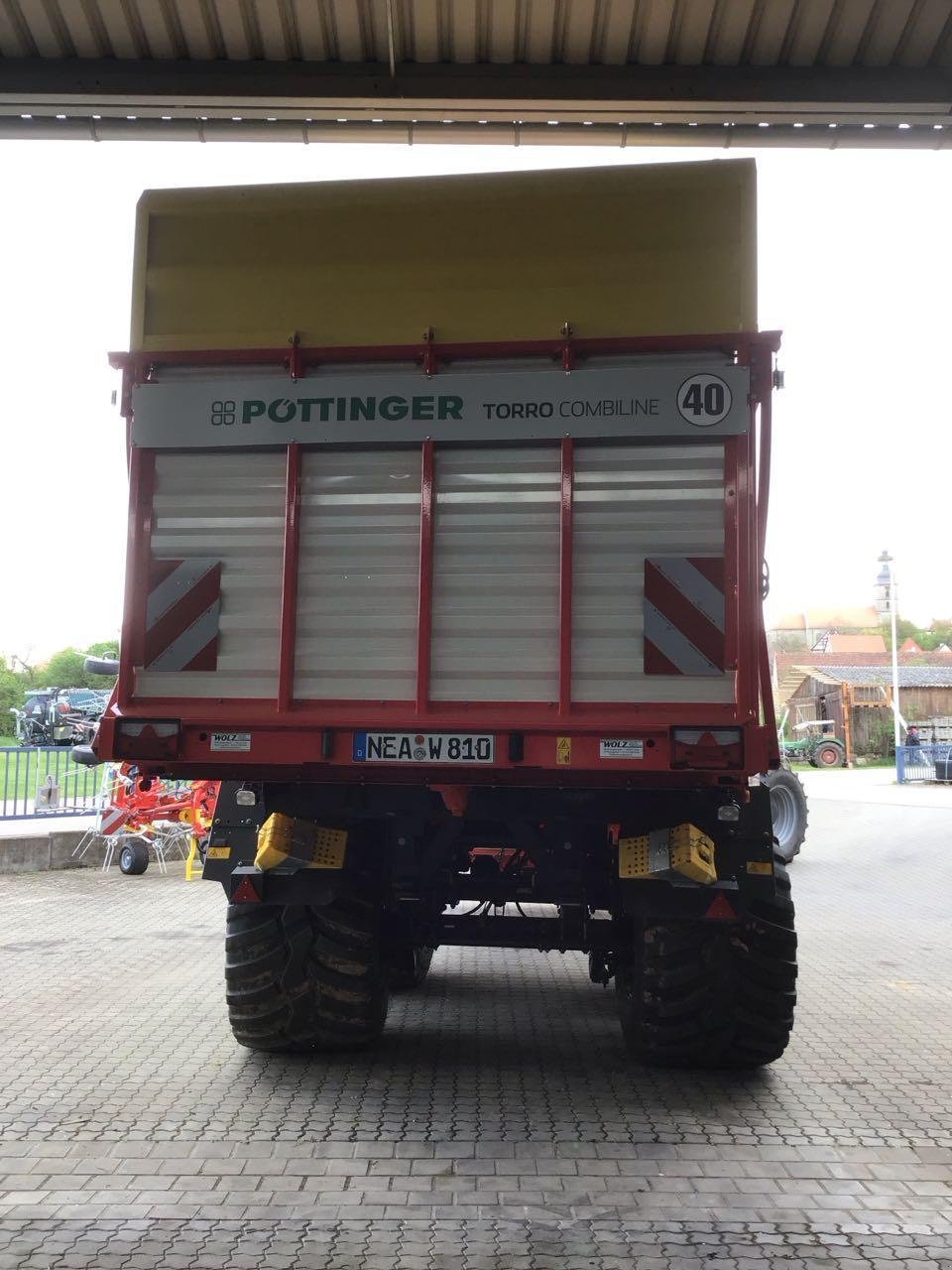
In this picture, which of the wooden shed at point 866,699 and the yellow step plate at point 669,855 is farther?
the wooden shed at point 866,699

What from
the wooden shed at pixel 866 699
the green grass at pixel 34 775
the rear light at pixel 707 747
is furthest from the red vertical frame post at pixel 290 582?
the wooden shed at pixel 866 699

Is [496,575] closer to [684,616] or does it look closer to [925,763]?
[684,616]

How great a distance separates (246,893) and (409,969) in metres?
2.09

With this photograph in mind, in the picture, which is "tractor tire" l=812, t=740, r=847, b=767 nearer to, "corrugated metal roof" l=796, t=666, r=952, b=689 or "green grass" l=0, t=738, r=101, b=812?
"corrugated metal roof" l=796, t=666, r=952, b=689

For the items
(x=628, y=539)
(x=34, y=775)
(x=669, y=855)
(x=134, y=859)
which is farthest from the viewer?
(x=34, y=775)

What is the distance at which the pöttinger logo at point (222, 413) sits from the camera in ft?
15.8

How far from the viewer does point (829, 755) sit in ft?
124

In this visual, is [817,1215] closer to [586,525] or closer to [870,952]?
[586,525]

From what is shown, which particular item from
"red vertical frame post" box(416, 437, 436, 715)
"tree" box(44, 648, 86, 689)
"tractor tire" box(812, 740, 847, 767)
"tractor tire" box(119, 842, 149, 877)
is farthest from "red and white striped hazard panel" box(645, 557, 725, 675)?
"tree" box(44, 648, 86, 689)

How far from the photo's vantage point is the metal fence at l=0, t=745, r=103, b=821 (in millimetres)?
12867

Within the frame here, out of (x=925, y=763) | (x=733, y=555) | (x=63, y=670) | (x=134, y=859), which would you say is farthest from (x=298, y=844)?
(x=63, y=670)

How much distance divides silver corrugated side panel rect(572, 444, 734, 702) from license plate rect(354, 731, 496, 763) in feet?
1.53

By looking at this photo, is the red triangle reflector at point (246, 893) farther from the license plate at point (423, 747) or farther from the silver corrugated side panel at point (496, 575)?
the silver corrugated side panel at point (496, 575)

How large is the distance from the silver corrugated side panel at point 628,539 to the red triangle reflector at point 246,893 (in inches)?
71.5
